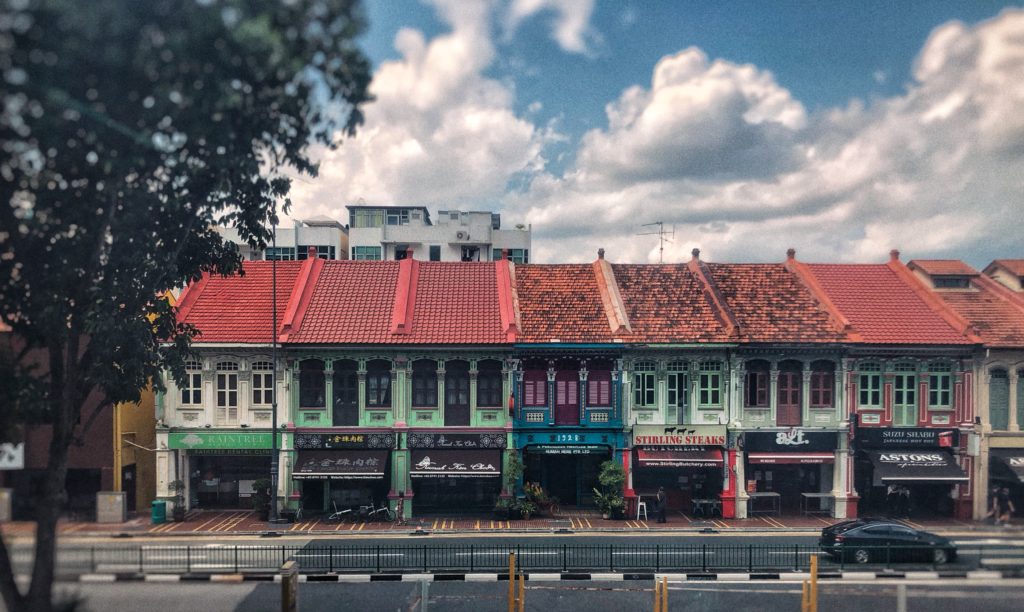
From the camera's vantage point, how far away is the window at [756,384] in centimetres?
2481

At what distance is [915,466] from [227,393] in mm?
26976

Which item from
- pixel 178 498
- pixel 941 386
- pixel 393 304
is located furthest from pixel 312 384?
pixel 941 386

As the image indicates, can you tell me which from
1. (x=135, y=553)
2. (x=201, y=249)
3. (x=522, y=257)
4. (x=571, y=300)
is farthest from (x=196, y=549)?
(x=522, y=257)

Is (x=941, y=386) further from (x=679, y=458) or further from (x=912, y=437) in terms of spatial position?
(x=679, y=458)

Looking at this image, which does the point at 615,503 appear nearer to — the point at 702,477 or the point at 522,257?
the point at 702,477

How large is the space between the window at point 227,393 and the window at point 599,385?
14.0 meters

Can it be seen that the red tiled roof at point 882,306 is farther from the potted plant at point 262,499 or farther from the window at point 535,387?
the potted plant at point 262,499

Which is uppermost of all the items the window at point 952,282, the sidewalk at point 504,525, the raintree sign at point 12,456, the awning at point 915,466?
the window at point 952,282

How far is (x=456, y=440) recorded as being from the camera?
24.5 meters

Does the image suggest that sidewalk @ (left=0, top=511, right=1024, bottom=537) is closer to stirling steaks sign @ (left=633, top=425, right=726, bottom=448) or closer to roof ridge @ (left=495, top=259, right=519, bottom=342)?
stirling steaks sign @ (left=633, top=425, right=726, bottom=448)

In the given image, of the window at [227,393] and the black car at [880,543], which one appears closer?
the black car at [880,543]

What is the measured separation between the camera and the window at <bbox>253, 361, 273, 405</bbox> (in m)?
24.6

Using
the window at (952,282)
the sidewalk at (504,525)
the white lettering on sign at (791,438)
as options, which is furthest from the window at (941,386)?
the white lettering on sign at (791,438)

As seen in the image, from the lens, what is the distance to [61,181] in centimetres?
813
